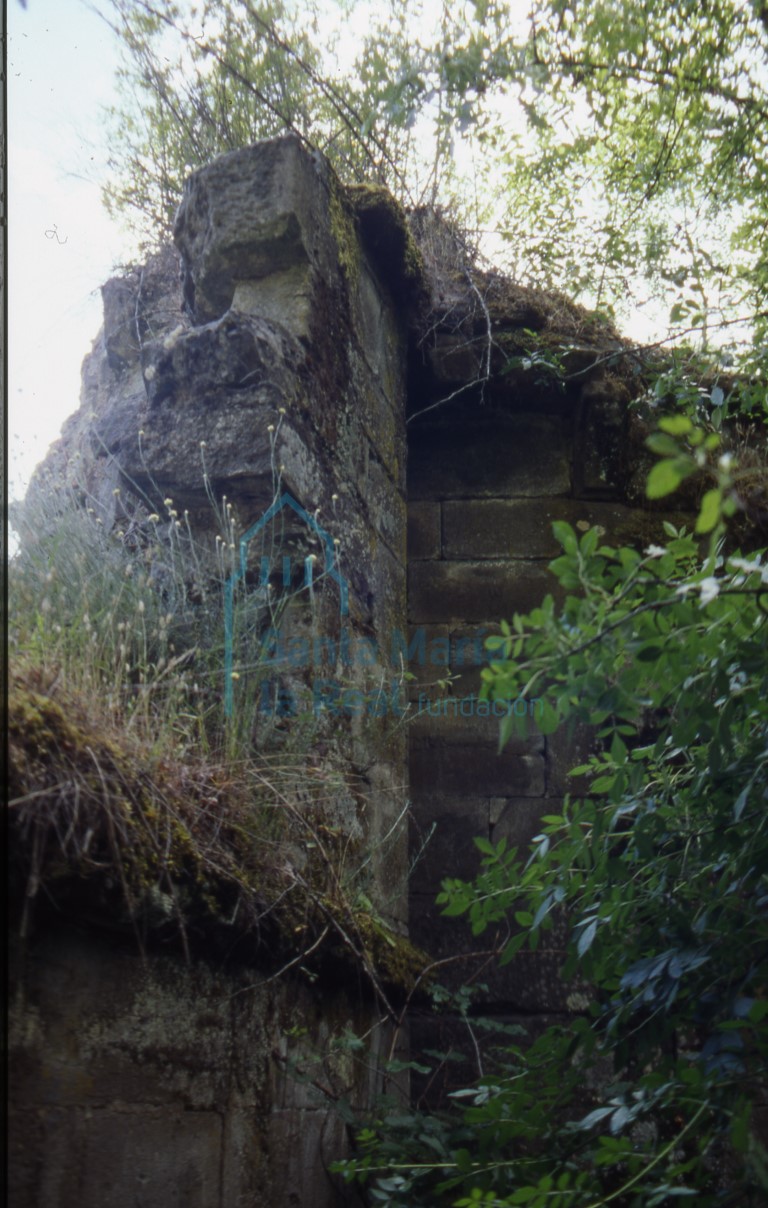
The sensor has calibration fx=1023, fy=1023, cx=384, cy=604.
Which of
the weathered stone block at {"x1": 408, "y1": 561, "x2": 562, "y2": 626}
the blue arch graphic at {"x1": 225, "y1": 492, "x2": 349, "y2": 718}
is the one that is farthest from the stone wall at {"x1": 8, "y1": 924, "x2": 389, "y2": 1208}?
the weathered stone block at {"x1": 408, "y1": 561, "x2": 562, "y2": 626}

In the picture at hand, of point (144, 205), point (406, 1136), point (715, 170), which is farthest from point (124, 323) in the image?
point (406, 1136)

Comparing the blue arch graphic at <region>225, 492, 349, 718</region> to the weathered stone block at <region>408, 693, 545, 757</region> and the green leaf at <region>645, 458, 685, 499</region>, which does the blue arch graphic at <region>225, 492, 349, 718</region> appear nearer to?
the weathered stone block at <region>408, 693, 545, 757</region>

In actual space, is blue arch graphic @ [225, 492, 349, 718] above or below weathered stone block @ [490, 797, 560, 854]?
above

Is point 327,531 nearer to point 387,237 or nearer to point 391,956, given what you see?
point 391,956

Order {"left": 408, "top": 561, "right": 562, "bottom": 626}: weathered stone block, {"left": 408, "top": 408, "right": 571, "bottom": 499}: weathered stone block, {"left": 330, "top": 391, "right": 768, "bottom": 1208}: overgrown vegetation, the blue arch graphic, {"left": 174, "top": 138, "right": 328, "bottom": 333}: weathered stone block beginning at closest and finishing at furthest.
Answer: {"left": 330, "top": 391, "right": 768, "bottom": 1208}: overgrown vegetation, the blue arch graphic, {"left": 174, "top": 138, "right": 328, "bottom": 333}: weathered stone block, {"left": 408, "top": 561, "right": 562, "bottom": 626}: weathered stone block, {"left": 408, "top": 408, "right": 571, "bottom": 499}: weathered stone block

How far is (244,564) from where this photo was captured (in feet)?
8.11

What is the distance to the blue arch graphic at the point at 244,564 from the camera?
229 centimetres

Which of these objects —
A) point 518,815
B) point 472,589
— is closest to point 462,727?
point 518,815

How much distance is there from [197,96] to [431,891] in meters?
3.30

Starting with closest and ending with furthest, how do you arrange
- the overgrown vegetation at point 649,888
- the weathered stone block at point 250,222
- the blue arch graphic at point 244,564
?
the overgrown vegetation at point 649,888 → the blue arch graphic at point 244,564 → the weathered stone block at point 250,222

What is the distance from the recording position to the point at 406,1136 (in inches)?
89.9

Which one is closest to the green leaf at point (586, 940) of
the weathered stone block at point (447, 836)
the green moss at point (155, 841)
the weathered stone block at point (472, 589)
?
the green moss at point (155, 841)

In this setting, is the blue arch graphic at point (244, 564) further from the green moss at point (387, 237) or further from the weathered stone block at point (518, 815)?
the green moss at point (387, 237)

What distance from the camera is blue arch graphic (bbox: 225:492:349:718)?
2289 millimetres
